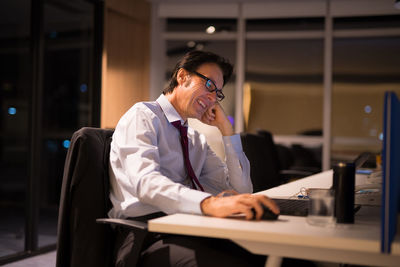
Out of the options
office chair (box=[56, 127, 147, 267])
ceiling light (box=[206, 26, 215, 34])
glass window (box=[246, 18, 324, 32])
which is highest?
glass window (box=[246, 18, 324, 32])

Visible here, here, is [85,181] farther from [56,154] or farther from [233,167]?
[56,154]

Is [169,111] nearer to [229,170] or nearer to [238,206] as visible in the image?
[229,170]

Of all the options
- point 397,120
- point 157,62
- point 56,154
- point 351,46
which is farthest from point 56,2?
point 397,120

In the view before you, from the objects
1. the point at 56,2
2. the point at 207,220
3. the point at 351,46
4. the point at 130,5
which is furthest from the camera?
the point at 351,46

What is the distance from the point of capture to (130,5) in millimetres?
6133

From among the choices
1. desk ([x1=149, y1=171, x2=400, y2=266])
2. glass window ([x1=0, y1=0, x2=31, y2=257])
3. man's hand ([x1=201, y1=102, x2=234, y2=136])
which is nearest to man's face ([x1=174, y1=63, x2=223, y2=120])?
man's hand ([x1=201, y1=102, x2=234, y2=136])

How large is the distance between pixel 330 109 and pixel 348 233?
5637mm

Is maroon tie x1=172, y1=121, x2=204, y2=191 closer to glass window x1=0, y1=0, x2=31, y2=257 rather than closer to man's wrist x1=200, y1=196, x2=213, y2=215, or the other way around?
man's wrist x1=200, y1=196, x2=213, y2=215

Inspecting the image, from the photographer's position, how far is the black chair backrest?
1.62 metres

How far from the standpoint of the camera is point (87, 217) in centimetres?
165

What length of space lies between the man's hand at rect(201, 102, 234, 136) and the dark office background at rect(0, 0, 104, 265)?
144 inches

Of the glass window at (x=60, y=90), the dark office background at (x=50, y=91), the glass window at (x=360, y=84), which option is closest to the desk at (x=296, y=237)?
the dark office background at (x=50, y=91)

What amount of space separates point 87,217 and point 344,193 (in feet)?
2.80

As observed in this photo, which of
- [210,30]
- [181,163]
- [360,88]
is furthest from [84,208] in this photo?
[360,88]
